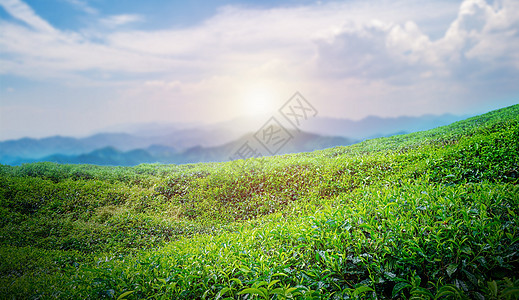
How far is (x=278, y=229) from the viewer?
394 cm

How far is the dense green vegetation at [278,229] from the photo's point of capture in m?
2.71

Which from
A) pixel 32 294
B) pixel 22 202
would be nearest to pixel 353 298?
pixel 32 294

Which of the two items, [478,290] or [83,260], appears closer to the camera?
[478,290]

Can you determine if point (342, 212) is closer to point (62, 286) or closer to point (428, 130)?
point (62, 286)

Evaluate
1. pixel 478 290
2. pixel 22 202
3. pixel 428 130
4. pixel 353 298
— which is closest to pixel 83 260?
pixel 22 202

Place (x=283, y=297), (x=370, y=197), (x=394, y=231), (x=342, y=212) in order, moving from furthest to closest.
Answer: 1. (x=370, y=197)
2. (x=342, y=212)
3. (x=394, y=231)
4. (x=283, y=297)

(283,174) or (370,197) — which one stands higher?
(283,174)

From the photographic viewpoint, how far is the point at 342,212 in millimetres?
3820

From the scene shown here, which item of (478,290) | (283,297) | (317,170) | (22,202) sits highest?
(22,202)

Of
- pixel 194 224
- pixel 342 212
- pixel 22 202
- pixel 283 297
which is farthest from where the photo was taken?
pixel 22 202

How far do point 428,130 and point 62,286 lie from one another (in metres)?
11.8

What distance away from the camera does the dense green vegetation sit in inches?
106

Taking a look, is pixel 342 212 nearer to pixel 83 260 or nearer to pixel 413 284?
pixel 413 284

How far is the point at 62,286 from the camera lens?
348cm
